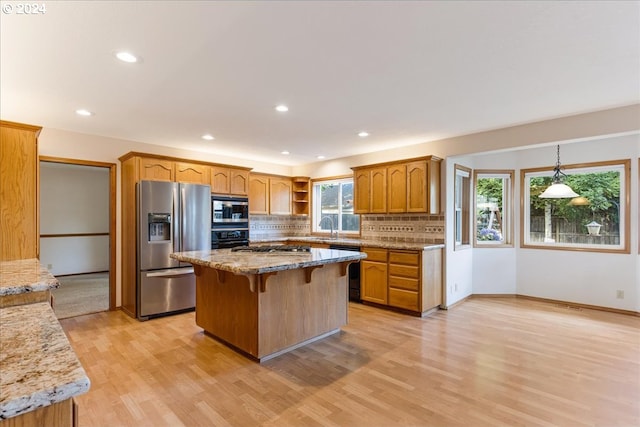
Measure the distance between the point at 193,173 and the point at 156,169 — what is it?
51 centimetres

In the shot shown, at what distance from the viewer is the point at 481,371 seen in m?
2.74

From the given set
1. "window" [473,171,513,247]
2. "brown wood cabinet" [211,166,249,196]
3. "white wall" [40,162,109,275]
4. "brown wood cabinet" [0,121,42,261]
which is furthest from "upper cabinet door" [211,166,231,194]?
"window" [473,171,513,247]

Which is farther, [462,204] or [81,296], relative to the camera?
[81,296]

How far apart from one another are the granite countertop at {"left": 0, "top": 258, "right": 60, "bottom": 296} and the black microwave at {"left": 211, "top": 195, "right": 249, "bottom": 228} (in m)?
2.83

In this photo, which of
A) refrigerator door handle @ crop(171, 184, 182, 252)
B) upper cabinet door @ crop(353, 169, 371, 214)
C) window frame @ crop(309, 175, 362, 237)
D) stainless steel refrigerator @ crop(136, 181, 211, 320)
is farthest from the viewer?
window frame @ crop(309, 175, 362, 237)

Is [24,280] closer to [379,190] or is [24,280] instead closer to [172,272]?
[172,272]

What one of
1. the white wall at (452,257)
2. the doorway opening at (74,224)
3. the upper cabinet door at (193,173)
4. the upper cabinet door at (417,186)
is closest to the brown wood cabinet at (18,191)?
the upper cabinet door at (193,173)

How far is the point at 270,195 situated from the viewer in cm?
618

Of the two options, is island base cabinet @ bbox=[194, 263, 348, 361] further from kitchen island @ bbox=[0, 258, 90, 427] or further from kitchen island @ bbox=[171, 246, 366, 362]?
kitchen island @ bbox=[0, 258, 90, 427]

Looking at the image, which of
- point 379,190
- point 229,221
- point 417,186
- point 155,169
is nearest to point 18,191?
point 155,169

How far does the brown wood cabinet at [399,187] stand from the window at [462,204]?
1.92 feet

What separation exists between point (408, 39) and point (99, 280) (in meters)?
7.30

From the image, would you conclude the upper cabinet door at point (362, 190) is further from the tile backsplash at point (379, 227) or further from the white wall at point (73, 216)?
the white wall at point (73, 216)

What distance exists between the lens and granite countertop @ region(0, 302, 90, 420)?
2.13 feet
